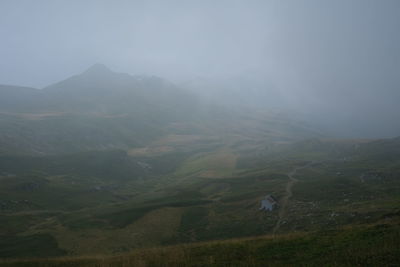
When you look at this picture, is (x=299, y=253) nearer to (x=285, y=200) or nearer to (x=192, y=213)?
(x=285, y=200)

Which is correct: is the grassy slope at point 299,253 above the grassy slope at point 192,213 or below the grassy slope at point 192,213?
above

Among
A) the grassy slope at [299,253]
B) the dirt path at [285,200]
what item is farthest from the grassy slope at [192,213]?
the grassy slope at [299,253]

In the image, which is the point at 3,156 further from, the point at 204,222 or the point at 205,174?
the point at 204,222

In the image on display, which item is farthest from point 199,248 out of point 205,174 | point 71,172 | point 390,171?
point 71,172

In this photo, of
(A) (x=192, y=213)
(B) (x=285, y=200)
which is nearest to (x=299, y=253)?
(B) (x=285, y=200)

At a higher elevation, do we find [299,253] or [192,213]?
[299,253]

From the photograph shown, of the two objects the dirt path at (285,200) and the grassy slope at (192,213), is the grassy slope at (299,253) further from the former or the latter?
the dirt path at (285,200)

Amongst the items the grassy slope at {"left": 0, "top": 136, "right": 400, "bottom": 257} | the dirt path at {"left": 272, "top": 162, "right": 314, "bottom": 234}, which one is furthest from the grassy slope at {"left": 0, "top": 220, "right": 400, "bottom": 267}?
the dirt path at {"left": 272, "top": 162, "right": 314, "bottom": 234}

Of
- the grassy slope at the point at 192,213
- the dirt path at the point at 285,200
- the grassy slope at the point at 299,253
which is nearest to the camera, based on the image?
the grassy slope at the point at 299,253

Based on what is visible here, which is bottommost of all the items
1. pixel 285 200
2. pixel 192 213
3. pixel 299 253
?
pixel 192 213

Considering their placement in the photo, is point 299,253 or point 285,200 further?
point 285,200

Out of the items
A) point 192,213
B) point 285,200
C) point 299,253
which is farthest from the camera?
point 192,213

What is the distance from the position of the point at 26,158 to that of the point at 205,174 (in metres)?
113

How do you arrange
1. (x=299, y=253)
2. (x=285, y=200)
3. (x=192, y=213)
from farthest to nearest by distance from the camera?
1. (x=192, y=213)
2. (x=285, y=200)
3. (x=299, y=253)
